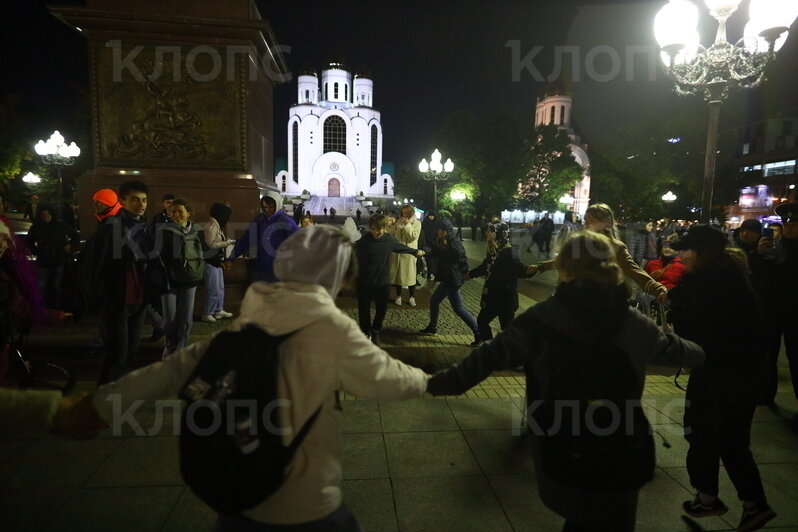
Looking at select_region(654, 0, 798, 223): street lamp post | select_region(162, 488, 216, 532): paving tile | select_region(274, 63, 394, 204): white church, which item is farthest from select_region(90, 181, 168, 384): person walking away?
select_region(274, 63, 394, 204): white church

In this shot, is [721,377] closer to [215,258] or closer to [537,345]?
[537,345]

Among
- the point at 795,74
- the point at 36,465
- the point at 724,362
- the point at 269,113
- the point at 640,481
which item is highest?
the point at 795,74

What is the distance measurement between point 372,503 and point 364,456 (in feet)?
1.90

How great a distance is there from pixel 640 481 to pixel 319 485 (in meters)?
1.27

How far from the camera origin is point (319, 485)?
167cm

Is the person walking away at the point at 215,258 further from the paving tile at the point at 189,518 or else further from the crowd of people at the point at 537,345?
the paving tile at the point at 189,518

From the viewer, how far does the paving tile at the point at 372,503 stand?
2.88 m

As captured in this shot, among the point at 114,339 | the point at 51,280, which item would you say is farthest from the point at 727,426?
the point at 51,280

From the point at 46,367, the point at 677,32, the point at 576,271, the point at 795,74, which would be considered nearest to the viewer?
the point at 576,271

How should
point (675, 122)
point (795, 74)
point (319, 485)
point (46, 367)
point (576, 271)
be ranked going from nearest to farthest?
point (319, 485) → point (576, 271) → point (46, 367) → point (675, 122) → point (795, 74)

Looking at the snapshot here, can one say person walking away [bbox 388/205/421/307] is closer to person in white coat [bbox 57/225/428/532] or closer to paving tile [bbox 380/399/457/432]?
paving tile [bbox 380/399/457/432]

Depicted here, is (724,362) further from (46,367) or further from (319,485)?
(46,367)

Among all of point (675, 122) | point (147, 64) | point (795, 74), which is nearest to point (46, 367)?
point (147, 64)

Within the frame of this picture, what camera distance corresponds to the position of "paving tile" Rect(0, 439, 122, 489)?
10.5 ft
